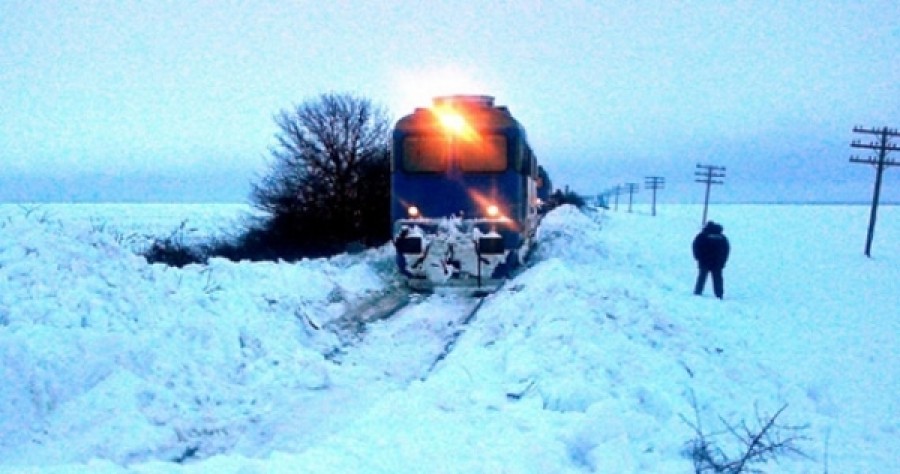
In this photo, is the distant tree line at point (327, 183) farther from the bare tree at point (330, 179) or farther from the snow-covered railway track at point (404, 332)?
the snow-covered railway track at point (404, 332)

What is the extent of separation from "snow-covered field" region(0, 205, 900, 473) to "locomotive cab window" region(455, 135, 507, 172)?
3.99 m

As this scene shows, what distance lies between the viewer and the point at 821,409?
283 inches

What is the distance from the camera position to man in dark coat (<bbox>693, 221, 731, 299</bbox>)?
1448cm

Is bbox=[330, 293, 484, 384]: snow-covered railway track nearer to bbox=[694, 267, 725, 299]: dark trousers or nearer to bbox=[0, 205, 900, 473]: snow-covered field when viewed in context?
bbox=[0, 205, 900, 473]: snow-covered field

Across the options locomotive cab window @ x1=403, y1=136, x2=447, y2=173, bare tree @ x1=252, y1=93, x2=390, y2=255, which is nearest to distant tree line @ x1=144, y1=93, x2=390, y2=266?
bare tree @ x1=252, y1=93, x2=390, y2=255

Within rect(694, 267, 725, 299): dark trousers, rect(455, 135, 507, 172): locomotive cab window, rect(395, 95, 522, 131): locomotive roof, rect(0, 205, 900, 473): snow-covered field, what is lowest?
rect(694, 267, 725, 299): dark trousers

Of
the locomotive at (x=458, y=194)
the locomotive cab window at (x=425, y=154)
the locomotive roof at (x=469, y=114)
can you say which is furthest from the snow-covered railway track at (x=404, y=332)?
the locomotive roof at (x=469, y=114)

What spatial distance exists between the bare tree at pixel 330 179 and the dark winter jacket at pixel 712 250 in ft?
45.4

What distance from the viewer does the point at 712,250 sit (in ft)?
47.4

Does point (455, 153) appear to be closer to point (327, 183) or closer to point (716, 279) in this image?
point (716, 279)

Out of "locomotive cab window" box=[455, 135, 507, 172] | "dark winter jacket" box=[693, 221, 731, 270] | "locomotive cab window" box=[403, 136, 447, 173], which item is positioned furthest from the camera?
"locomotive cab window" box=[403, 136, 447, 173]

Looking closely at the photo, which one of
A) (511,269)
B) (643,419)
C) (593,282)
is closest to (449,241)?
(511,269)

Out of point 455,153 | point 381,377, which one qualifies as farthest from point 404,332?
point 455,153

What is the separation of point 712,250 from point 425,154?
647cm
